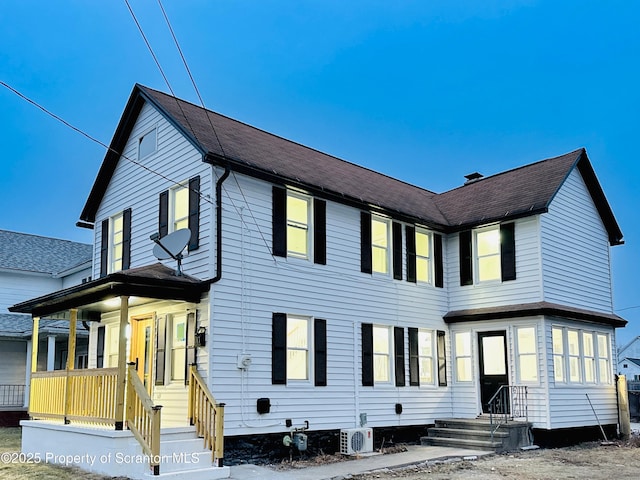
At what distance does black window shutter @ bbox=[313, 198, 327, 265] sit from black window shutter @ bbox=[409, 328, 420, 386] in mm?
3322

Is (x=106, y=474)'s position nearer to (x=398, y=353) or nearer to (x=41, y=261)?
(x=398, y=353)

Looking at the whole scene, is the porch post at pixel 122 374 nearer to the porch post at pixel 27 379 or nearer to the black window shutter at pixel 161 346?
the black window shutter at pixel 161 346

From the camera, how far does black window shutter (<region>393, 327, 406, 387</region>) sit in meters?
15.5

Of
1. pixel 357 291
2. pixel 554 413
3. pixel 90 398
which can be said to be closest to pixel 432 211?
pixel 357 291

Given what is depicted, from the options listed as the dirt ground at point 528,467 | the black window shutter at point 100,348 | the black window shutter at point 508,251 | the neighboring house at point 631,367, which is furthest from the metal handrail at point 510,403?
the neighboring house at point 631,367

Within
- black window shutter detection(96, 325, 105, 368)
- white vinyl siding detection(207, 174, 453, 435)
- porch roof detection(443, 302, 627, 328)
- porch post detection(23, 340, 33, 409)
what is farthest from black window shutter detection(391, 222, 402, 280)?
porch post detection(23, 340, 33, 409)

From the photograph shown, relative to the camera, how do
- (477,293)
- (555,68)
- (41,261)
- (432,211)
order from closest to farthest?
(477,293) < (432,211) < (41,261) < (555,68)

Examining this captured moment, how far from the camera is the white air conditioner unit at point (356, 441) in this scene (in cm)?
1364

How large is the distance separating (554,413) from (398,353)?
3776 millimetres

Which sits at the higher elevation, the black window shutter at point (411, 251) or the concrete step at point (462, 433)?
the black window shutter at point (411, 251)

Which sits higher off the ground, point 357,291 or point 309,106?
point 309,106

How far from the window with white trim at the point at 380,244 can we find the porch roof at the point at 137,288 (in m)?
4.93

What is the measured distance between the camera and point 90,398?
11.9 meters

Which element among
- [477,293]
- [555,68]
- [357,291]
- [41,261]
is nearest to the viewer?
[357,291]
